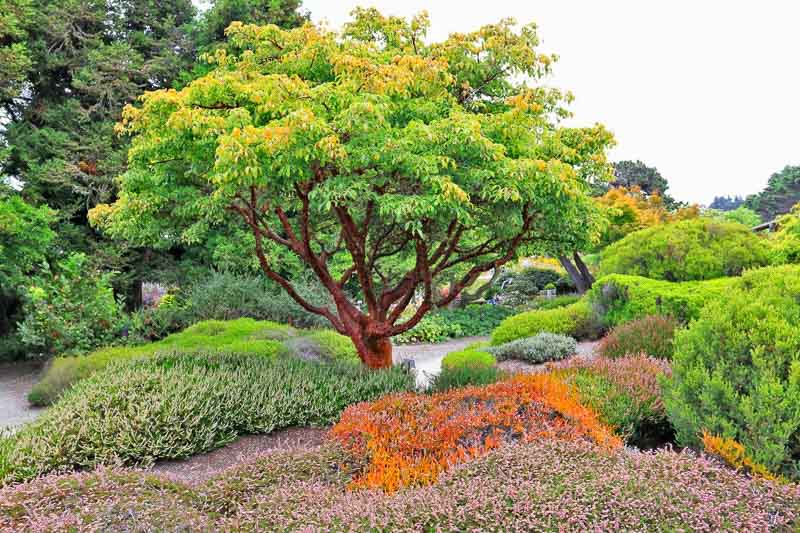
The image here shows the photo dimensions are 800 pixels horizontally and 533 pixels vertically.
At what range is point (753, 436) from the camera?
3.28 m

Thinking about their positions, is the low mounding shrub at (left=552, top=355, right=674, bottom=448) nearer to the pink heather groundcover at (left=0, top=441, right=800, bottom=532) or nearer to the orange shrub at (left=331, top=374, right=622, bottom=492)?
the orange shrub at (left=331, top=374, right=622, bottom=492)

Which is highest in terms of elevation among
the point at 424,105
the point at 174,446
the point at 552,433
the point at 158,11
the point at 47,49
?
the point at 158,11

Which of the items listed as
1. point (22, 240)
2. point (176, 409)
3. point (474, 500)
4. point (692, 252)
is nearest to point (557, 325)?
point (692, 252)

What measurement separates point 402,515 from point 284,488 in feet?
2.66

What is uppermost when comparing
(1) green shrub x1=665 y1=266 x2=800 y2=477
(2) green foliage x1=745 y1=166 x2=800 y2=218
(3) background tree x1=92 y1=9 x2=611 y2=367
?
(2) green foliage x1=745 y1=166 x2=800 y2=218

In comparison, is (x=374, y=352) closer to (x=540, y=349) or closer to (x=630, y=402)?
(x=630, y=402)

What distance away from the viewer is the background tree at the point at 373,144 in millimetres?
4348

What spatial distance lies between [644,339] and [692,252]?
16.3 ft

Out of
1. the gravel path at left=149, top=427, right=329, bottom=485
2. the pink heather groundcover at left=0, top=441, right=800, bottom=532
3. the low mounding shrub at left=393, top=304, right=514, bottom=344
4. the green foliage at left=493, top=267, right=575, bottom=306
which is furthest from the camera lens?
the green foliage at left=493, top=267, right=575, bottom=306

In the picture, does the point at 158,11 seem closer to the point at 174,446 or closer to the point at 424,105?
the point at 424,105

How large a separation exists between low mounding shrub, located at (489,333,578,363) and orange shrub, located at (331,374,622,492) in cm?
480

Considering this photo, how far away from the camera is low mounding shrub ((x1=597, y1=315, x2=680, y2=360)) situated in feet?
23.6

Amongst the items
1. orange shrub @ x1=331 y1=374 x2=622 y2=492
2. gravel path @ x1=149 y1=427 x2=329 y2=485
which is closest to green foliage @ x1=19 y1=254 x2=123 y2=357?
gravel path @ x1=149 y1=427 x2=329 y2=485

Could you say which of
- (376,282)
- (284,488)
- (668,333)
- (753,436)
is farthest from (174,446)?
(376,282)
